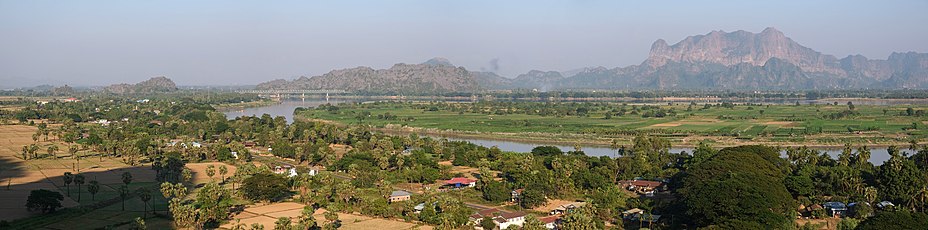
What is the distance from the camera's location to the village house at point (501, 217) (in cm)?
2894

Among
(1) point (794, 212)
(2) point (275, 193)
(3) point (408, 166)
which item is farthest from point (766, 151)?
(2) point (275, 193)

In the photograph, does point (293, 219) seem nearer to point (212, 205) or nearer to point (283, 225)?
point (212, 205)

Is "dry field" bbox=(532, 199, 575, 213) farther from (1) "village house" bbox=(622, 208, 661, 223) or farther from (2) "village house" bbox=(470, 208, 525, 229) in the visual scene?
(1) "village house" bbox=(622, 208, 661, 223)

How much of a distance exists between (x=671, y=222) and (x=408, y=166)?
62.1 feet

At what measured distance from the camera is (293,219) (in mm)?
29953

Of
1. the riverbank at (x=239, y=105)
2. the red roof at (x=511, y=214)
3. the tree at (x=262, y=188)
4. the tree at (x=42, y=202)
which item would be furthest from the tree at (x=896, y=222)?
the riverbank at (x=239, y=105)

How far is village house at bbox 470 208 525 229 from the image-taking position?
1139 inches

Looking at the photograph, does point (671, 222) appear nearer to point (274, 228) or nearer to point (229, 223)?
point (274, 228)

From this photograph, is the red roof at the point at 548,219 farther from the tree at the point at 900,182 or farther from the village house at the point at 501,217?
the tree at the point at 900,182

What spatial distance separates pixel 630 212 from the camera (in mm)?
30031

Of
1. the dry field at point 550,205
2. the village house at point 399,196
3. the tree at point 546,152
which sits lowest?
the dry field at point 550,205

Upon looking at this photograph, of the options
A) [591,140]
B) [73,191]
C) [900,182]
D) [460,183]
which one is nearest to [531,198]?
Result: [460,183]

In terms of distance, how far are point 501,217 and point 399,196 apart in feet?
21.9

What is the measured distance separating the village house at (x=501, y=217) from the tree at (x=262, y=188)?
9636mm
